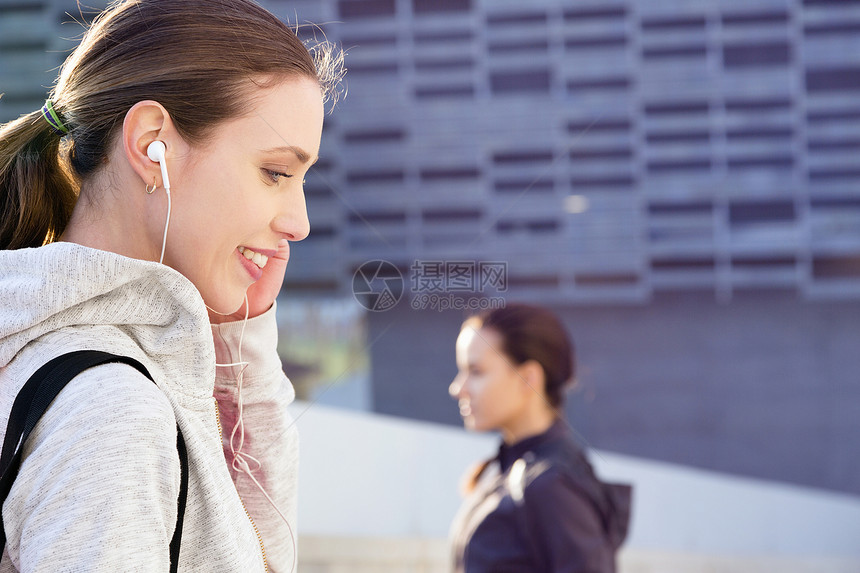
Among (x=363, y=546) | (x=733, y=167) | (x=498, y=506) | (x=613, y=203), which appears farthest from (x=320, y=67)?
(x=733, y=167)

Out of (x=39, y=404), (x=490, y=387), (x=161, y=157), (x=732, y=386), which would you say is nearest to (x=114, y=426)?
(x=39, y=404)

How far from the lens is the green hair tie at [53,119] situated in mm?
416

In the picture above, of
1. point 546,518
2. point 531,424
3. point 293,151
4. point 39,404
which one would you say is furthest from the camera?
point 531,424

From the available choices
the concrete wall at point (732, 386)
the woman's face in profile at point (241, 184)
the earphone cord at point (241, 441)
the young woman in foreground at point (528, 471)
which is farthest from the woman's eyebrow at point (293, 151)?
the concrete wall at point (732, 386)

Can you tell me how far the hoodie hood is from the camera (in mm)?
329

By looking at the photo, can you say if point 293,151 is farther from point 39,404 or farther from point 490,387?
point 490,387

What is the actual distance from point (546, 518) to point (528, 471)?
0.24ft

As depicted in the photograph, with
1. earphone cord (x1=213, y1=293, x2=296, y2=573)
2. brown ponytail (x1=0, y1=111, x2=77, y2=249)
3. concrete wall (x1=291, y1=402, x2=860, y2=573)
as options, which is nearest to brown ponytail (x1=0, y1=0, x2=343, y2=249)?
brown ponytail (x1=0, y1=111, x2=77, y2=249)

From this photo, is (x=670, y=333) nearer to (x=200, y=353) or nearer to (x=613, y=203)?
(x=613, y=203)

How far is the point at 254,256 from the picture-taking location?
431 millimetres

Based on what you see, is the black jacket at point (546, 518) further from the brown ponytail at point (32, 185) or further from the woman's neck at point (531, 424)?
the brown ponytail at point (32, 185)

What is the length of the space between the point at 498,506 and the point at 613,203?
2.15m

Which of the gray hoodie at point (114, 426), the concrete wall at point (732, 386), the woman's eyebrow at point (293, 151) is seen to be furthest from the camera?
the concrete wall at point (732, 386)

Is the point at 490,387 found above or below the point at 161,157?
below
